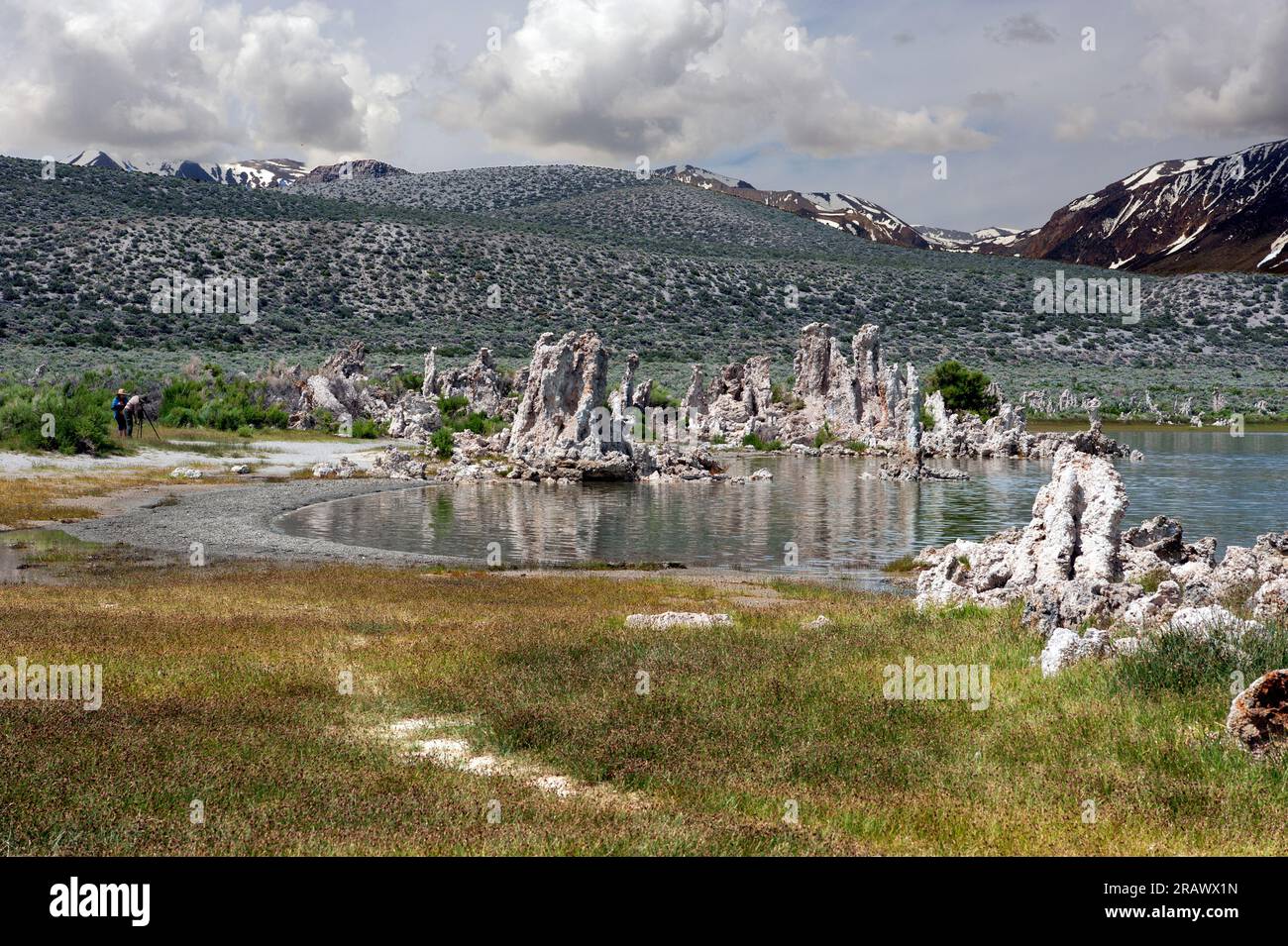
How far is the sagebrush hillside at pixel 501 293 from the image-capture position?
9138 centimetres

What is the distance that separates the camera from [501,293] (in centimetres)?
11456

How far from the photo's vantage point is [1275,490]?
40.7m

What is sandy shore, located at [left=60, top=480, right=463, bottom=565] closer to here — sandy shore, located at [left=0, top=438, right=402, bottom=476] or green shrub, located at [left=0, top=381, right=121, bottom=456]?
sandy shore, located at [left=0, top=438, right=402, bottom=476]

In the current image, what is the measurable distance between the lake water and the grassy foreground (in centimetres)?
1191

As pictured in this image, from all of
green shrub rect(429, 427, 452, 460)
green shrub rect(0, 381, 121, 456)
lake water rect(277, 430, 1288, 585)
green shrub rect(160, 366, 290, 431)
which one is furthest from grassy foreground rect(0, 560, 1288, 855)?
green shrub rect(160, 366, 290, 431)

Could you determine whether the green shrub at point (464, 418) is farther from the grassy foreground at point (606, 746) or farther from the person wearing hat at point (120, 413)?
the grassy foreground at point (606, 746)

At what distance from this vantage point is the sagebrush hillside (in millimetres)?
91375

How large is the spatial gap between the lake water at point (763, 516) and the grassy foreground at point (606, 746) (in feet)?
39.1

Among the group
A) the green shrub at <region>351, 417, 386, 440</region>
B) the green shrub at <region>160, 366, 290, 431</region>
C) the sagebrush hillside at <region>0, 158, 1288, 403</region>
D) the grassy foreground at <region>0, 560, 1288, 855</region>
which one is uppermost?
the sagebrush hillside at <region>0, 158, 1288, 403</region>

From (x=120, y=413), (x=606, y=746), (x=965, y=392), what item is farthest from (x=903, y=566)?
(x=965, y=392)

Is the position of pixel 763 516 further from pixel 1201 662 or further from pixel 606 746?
pixel 606 746

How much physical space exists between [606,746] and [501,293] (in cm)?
10849
